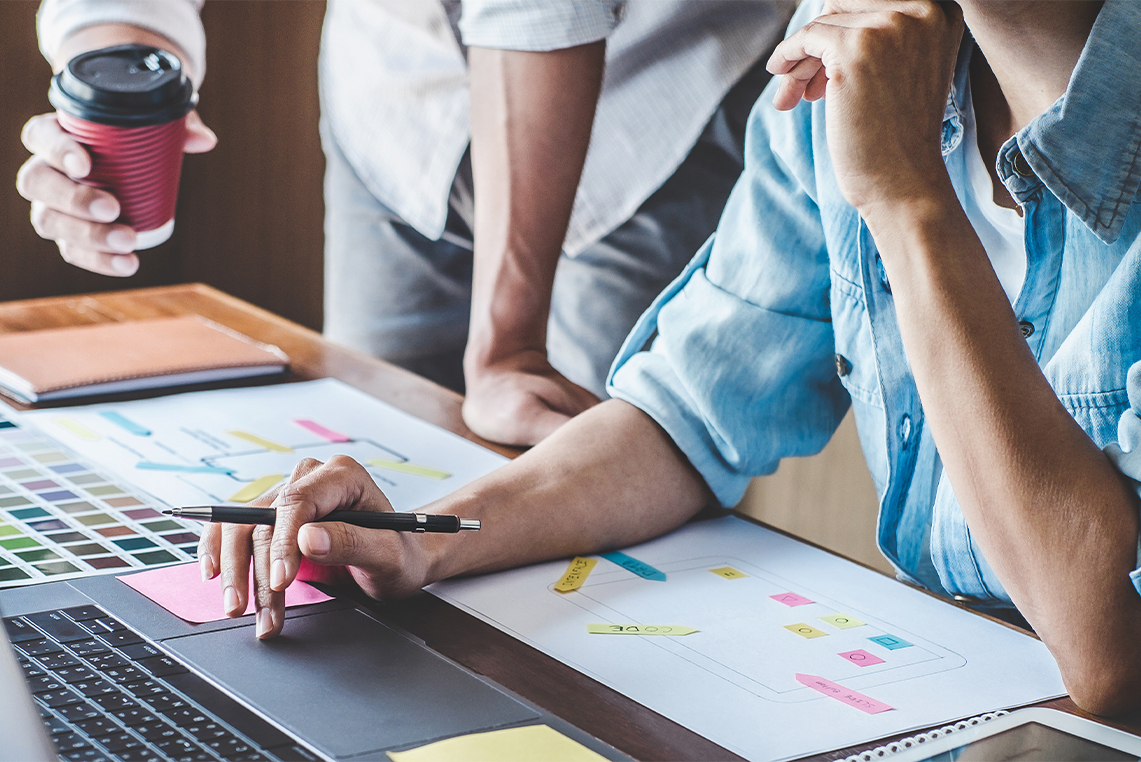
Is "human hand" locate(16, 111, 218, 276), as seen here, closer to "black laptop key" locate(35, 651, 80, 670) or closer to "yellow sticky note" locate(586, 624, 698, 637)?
"black laptop key" locate(35, 651, 80, 670)

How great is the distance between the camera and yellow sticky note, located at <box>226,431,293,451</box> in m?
1.07

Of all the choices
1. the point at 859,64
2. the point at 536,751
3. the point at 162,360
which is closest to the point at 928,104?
the point at 859,64

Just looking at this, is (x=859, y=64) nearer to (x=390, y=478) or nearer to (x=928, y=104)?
(x=928, y=104)

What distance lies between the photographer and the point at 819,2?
3.28 ft

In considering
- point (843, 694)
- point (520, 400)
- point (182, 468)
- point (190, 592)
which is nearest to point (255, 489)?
point (182, 468)

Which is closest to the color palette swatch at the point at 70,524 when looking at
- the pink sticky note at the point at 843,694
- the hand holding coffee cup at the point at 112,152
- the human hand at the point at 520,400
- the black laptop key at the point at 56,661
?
the black laptop key at the point at 56,661

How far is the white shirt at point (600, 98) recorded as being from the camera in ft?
4.90

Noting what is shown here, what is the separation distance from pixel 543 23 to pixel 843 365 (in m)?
0.53

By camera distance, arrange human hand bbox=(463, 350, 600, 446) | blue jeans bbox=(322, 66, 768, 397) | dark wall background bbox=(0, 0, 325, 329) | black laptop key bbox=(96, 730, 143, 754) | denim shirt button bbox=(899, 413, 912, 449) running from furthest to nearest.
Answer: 1. dark wall background bbox=(0, 0, 325, 329)
2. blue jeans bbox=(322, 66, 768, 397)
3. human hand bbox=(463, 350, 600, 446)
4. denim shirt button bbox=(899, 413, 912, 449)
5. black laptop key bbox=(96, 730, 143, 754)

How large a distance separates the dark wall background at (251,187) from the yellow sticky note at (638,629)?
245cm

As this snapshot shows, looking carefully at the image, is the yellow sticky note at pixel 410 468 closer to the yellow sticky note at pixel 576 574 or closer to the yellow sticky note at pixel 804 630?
the yellow sticky note at pixel 576 574

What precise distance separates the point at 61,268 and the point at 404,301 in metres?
1.54

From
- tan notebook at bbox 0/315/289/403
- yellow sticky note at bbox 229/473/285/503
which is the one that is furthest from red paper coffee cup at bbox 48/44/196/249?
yellow sticky note at bbox 229/473/285/503

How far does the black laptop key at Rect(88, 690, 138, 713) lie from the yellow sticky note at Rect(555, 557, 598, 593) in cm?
30
